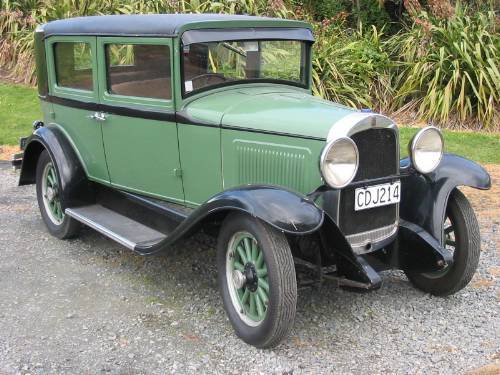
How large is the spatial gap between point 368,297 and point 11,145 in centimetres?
580

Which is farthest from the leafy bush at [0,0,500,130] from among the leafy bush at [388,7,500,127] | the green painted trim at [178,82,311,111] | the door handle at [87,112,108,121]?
the door handle at [87,112,108,121]

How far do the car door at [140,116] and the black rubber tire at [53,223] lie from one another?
0.55 m

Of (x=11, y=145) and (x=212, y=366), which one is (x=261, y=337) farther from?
(x=11, y=145)

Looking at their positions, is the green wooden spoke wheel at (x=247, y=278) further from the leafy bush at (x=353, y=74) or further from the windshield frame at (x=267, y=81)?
the leafy bush at (x=353, y=74)

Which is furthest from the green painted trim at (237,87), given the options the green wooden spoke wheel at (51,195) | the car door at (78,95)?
the green wooden spoke wheel at (51,195)

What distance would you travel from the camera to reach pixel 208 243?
4629 mm

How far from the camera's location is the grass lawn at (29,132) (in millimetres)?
7414

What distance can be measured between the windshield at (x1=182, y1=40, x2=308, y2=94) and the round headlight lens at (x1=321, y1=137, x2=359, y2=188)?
1.17m

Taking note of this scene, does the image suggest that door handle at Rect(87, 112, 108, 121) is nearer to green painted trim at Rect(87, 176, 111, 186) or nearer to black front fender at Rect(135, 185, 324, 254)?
green painted trim at Rect(87, 176, 111, 186)

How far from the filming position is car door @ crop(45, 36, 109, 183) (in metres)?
4.44

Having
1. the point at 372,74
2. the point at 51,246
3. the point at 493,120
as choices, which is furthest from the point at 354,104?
the point at 51,246

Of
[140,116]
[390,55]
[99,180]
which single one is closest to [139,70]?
[140,116]

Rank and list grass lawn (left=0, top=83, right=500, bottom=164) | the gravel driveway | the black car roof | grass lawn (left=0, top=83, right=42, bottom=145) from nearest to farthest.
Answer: the gravel driveway, the black car roof, grass lawn (left=0, top=83, right=500, bottom=164), grass lawn (left=0, top=83, right=42, bottom=145)

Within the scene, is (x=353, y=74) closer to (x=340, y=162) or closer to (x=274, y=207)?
(x=340, y=162)
